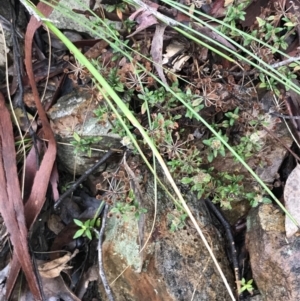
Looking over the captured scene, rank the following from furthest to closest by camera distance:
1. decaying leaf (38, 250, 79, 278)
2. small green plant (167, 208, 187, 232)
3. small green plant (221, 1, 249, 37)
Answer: decaying leaf (38, 250, 79, 278) < small green plant (167, 208, 187, 232) < small green plant (221, 1, 249, 37)

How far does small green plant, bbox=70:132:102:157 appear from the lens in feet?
4.60

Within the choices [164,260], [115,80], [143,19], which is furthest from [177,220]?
[143,19]

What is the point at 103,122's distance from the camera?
135 centimetres

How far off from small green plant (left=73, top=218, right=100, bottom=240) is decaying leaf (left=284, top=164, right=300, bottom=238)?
25.3 inches

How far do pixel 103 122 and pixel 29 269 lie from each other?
1.77 feet

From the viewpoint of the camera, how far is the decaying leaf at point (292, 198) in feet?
4.45

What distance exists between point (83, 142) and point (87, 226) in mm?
298

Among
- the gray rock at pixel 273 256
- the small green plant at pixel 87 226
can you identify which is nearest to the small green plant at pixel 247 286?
the gray rock at pixel 273 256

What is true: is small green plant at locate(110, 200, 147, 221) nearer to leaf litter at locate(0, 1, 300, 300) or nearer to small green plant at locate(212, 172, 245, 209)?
leaf litter at locate(0, 1, 300, 300)

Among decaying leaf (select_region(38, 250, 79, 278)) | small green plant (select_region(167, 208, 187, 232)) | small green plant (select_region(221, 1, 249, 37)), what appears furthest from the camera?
decaying leaf (select_region(38, 250, 79, 278))

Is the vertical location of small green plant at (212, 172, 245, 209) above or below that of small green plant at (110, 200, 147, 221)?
above

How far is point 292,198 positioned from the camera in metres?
1.38

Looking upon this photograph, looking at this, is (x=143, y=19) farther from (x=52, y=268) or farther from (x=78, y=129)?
(x=52, y=268)

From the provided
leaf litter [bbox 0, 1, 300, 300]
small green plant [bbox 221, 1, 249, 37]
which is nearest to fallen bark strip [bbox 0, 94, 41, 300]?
leaf litter [bbox 0, 1, 300, 300]
